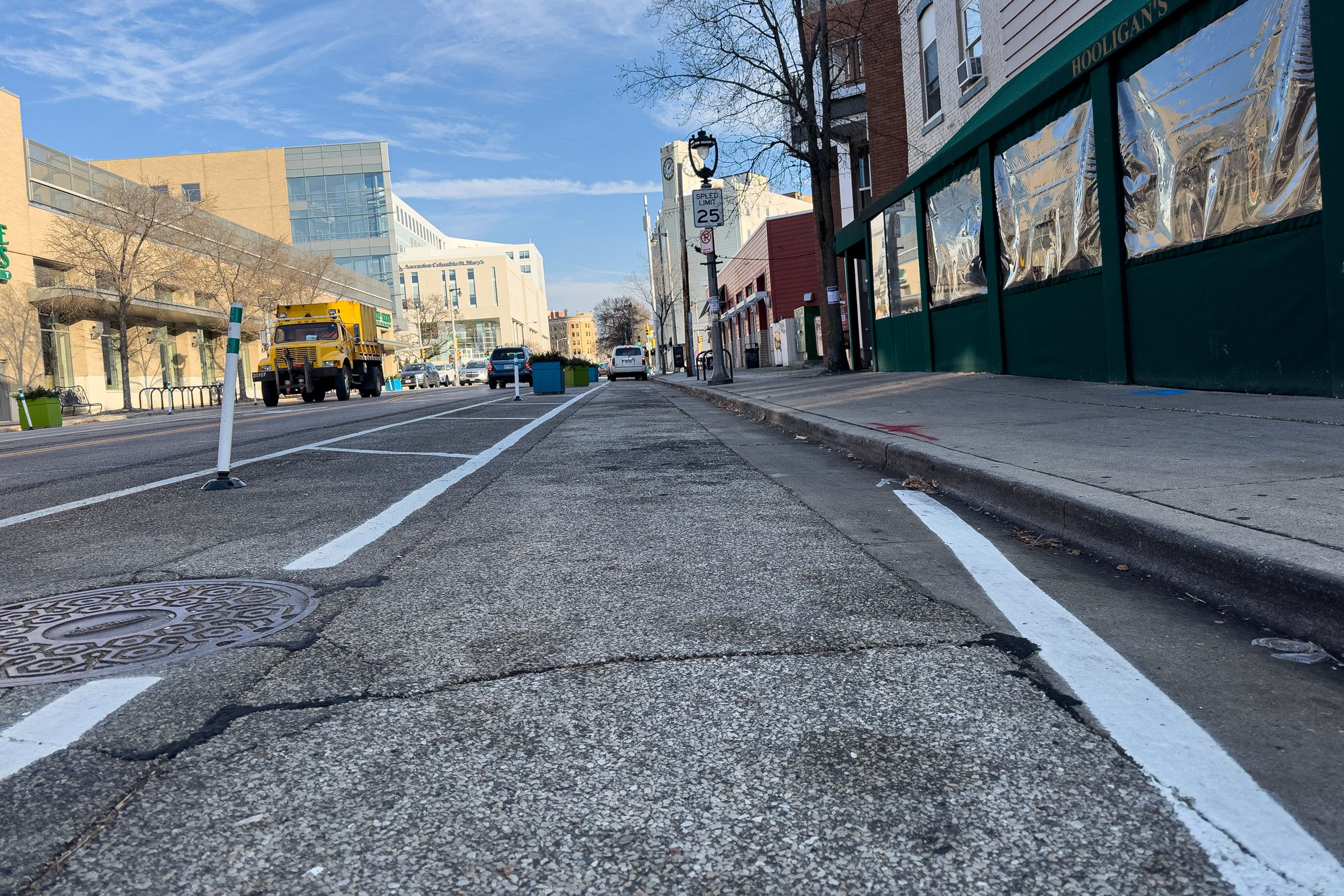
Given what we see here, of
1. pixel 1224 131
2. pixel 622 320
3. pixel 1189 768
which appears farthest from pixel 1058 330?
pixel 622 320

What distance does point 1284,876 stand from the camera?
1741 millimetres

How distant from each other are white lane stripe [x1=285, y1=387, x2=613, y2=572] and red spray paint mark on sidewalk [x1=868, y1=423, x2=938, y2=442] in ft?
11.4

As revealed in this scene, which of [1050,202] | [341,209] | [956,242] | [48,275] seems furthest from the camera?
[341,209]

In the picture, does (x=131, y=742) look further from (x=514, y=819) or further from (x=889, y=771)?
(x=889, y=771)

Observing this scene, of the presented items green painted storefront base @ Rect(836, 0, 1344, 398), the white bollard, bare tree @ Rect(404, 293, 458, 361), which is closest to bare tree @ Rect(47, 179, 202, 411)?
green painted storefront base @ Rect(836, 0, 1344, 398)

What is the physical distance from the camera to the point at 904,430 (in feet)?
27.7

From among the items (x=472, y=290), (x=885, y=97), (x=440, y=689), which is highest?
(x=472, y=290)

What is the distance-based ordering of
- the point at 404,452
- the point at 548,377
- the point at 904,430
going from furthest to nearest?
the point at 548,377, the point at 404,452, the point at 904,430

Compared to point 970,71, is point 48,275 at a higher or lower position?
higher

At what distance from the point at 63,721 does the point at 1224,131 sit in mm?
9456

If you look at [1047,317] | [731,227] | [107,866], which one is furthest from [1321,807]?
[731,227]

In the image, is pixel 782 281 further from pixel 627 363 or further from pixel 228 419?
pixel 228 419

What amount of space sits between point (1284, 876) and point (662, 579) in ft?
8.47

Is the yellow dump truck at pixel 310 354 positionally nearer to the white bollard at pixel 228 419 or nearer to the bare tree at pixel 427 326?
the white bollard at pixel 228 419
